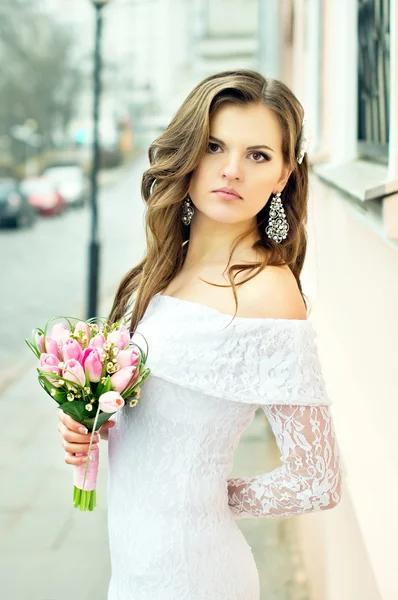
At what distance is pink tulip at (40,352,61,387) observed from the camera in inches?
67.3

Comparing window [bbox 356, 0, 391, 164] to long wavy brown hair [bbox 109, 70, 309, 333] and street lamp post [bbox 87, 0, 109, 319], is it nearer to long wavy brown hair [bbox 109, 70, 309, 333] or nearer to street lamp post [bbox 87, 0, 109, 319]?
long wavy brown hair [bbox 109, 70, 309, 333]

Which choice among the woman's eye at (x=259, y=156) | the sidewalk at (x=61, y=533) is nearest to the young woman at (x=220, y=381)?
the woman's eye at (x=259, y=156)

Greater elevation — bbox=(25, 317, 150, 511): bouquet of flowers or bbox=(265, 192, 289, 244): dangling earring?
bbox=(265, 192, 289, 244): dangling earring

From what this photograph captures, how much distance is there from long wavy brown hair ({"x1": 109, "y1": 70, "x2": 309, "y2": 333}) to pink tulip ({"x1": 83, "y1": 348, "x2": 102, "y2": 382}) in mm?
292

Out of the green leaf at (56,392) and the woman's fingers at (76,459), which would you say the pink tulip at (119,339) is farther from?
the woman's fingers at (76,459)

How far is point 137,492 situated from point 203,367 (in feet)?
1.05

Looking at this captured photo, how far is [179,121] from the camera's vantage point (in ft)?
6.08

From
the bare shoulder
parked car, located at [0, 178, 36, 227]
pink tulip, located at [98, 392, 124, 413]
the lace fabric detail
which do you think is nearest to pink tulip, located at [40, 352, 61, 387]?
pink tulip, located at [98, 392, 124, 413]

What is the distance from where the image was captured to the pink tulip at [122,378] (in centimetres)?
167

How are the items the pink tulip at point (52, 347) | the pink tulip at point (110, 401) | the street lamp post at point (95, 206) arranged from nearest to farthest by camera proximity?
the pink tulip at point (110, 401), the pink tulip at point (52, 347), the street lamp post at point (95, 206)

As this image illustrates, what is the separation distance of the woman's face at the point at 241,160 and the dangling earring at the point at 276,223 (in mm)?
92

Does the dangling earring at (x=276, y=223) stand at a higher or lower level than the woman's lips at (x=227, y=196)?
lower

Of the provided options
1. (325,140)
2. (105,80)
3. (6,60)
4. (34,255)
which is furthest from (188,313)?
(105,80)

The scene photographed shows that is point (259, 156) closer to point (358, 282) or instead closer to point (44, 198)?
point (358, 282)
